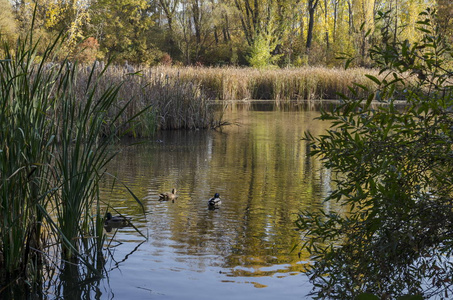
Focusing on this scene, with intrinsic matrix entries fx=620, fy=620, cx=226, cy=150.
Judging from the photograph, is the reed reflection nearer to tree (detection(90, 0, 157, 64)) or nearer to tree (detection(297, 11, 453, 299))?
tree (detection(297, 11, 453, 299))

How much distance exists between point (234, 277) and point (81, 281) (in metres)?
1.02

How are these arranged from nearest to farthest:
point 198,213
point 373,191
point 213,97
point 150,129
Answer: point 373,191
point 198,213
point 150,129
point 213,97

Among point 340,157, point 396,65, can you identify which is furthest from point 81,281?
point 396,65

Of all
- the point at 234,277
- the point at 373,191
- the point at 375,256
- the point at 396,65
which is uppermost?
the point at 396,65

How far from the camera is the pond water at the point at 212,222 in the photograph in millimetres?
4082

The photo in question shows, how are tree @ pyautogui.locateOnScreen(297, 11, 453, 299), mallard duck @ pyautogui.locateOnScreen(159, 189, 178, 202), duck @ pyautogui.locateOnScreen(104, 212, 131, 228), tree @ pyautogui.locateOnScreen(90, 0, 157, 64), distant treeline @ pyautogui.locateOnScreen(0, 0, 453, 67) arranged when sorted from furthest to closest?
tree @ pyautogui.locateOnScreen(90, 0, 157, 64), distant treeline @ pyautogui.locateOnScreen(0, 0, 453, 67), mallard duck @ pyautogui.locateOnScreen(159, 189, 178, 202), duck @ pyautogui.locateOnScreen(104, 212, 131, 228), tree @ pyautogui.locateOnScreen(297, 11, 453, 299)

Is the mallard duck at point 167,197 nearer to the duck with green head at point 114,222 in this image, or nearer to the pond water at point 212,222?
the pond water at point 212,222

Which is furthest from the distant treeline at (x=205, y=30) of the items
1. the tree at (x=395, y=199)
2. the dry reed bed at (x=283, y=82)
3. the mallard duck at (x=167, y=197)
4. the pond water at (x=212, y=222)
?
the tree at (x=395, y=199)

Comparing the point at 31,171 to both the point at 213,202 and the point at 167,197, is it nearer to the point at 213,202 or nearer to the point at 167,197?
the point at 213,202

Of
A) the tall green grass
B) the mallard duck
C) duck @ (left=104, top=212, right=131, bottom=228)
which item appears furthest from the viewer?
the mallard duck

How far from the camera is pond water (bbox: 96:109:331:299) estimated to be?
4.08 meters

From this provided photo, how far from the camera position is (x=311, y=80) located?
25.4 metres

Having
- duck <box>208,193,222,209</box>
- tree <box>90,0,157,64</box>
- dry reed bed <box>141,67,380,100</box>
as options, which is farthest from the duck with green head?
tree <box>90,0,157,64</box>

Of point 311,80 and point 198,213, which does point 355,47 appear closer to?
point 311,80
